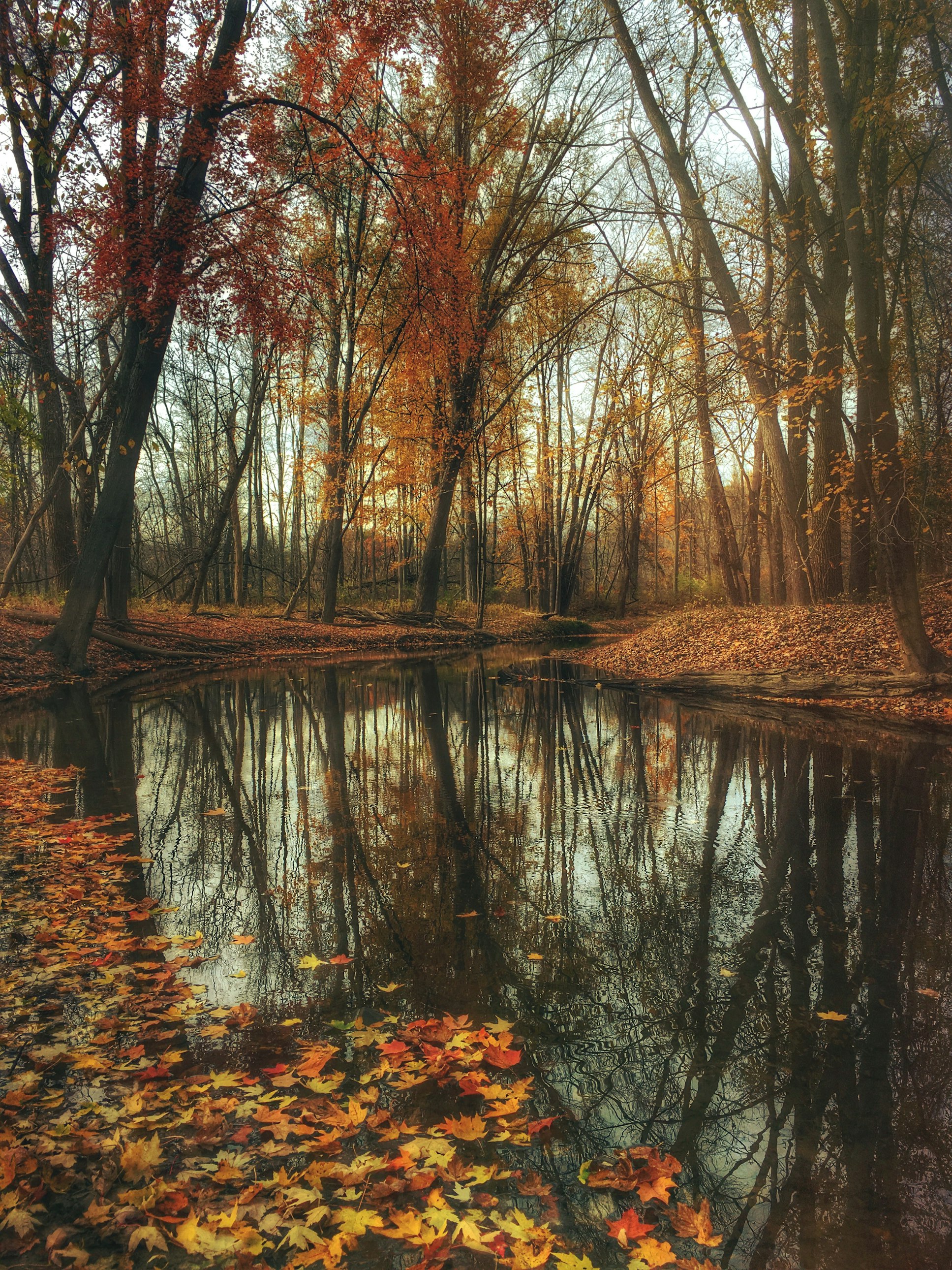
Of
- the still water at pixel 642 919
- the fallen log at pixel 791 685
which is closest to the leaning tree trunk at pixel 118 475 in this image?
the still water at pixel 642 919

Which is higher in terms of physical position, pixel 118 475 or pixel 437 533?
pixel 437 533

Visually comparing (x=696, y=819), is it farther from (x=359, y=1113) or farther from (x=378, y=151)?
(x=378, y=151)

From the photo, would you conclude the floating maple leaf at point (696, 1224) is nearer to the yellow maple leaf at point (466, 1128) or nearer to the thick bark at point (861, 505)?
the yellow maple leaf at point (466, 1128)

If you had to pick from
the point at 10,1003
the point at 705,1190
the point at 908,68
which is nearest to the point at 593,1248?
the point at 705,1190

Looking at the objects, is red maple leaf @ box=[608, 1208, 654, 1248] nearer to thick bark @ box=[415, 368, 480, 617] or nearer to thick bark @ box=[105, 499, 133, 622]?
thick bark @ box=[105, 499, 133, 622]

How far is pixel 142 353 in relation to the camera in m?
12.0

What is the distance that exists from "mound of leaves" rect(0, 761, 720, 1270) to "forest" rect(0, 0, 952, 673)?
6.88 meters

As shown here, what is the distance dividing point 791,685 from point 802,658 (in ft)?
2.84

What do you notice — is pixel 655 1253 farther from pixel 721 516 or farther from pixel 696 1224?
pixel 721 516

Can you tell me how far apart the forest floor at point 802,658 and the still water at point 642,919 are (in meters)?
1.89

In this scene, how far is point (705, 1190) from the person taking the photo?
7.00 feet

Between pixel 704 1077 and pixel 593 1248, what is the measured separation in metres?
0.89

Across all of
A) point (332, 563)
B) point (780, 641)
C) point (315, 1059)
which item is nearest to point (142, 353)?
point (332, 563)

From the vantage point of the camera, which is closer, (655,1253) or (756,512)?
(655,1253)
